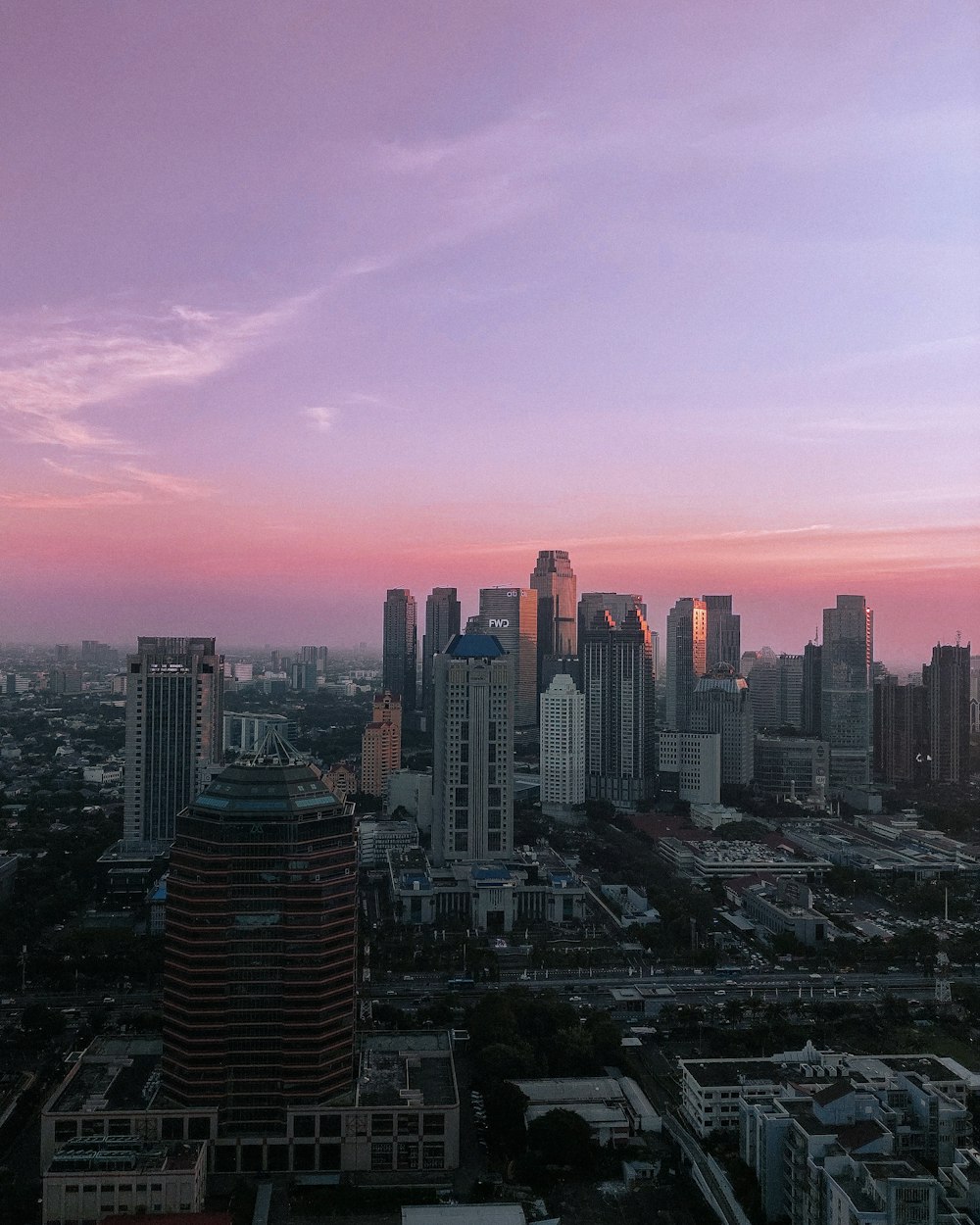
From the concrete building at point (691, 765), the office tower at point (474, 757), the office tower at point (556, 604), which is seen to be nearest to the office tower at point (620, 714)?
the concrete building at point (691, 765)

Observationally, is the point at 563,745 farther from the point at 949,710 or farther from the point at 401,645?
the point at 401,645

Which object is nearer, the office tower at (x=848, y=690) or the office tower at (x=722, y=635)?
the office tower at (x=848, y=690)

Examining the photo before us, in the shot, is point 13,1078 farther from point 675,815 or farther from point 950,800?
point 950,800

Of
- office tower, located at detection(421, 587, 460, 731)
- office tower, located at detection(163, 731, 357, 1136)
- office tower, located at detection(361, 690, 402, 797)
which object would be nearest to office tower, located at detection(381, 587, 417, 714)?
office tower, located at detection(421, 587, 460, 731)

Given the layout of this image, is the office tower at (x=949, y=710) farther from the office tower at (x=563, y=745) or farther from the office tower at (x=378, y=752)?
the office tower at (x=378, y=752)

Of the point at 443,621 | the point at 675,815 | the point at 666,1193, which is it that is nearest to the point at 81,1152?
the point at 666,1193

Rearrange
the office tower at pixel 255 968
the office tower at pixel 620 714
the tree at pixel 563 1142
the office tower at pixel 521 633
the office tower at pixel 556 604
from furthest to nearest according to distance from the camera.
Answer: the office tower at pixel 556 604 → the office tower at pixel 521 633 → the office tower at pixel 620 714 → the office tower at pixel 255 968 → the tree at pixel 563 1142

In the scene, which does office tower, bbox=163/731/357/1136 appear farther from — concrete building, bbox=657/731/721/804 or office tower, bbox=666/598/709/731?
office tower, bbox=666/598/709/731
